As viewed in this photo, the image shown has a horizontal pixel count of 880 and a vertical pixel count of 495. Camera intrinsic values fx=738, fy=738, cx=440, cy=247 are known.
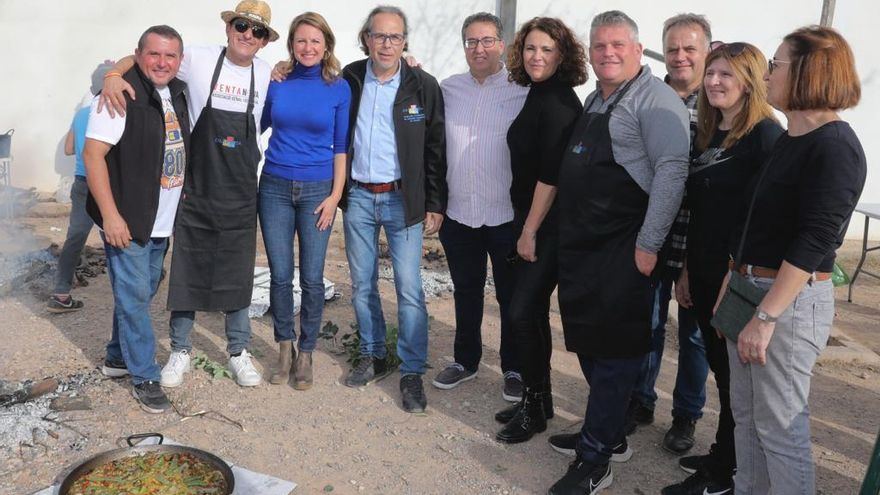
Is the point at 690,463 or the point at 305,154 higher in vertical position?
the point at 305,154

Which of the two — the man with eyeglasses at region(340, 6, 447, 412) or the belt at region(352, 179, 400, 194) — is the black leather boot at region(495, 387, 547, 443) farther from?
the belt at region(352, 179, 400, 194)

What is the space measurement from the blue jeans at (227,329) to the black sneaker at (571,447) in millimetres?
2061

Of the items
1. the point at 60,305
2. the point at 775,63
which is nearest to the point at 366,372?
the point at 60,305

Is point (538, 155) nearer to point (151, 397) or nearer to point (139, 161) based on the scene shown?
point (139, 161)

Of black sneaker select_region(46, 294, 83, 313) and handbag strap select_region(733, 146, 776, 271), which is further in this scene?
black sneaker select_region(46, 294, 83, 313)

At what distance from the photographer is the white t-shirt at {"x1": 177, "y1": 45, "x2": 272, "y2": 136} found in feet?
13.6

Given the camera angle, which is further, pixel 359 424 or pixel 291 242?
pixel 291 242

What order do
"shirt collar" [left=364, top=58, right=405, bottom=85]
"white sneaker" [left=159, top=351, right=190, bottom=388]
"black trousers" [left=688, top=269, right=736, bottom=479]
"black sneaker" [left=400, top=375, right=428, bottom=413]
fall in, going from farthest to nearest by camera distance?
1. "white sneaker" [left=159, top=351, right=190, bottom=388]
2. "black sneaker" [left=400, top=375, right=428, bottom=413]
3. "shirt collar" [left=364, top=58, right=405, bottom=85]
4. "black trousers" [left=688, top=269, right=736, bottom=479]

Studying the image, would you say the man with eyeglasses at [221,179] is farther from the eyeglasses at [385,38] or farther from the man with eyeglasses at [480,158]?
A: the man with eyeglasses at [480,158]

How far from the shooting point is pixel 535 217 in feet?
12.2

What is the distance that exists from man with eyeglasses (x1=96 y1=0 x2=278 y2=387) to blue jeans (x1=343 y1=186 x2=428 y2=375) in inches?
25.6

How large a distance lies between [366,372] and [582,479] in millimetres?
1711

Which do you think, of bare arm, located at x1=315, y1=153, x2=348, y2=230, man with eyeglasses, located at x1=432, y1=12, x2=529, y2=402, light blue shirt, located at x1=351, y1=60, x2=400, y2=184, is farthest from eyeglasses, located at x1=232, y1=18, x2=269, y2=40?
man with eyeglasses, located at x1=432, y1=12, x2=529, y2=402

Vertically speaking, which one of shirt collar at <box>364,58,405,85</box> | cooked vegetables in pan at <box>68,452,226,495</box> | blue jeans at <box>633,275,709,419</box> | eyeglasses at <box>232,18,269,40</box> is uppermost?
eyeglasses at <box>232,18,269,40</box>
